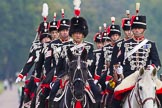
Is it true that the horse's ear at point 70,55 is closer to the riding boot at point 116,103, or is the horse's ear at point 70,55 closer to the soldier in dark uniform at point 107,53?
the riding boot at point 116,103

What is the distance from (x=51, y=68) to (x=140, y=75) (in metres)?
5.82

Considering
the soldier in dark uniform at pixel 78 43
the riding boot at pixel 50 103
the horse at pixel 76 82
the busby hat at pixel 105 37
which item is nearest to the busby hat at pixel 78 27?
the soldier in dark uniform at pixel 78 43

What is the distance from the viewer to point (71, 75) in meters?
23.3

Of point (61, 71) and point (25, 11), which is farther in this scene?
point (25, 11)

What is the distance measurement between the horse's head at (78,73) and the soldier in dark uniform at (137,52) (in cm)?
149


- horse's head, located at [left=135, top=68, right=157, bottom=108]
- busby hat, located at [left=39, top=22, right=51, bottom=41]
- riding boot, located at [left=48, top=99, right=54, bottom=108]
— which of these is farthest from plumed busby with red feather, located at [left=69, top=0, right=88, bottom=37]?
busby hat, located at [left=39, top=22, right=51, bottom=41]

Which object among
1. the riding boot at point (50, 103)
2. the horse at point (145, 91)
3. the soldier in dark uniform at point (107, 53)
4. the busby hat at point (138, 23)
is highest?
the soldier in dark uniform at point (107, 53)

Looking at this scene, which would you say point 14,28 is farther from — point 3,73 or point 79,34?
point 79,34

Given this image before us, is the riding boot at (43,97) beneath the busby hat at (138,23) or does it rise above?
beneath

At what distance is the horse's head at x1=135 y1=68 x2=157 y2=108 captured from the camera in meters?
22.2

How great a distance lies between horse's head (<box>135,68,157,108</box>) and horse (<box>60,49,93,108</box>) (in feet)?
4.00

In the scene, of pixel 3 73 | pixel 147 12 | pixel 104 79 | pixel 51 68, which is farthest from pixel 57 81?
pixel 147 12

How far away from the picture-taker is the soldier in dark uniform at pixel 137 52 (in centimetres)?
2472

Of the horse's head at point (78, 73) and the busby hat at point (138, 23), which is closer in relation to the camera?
the horse's head at point (78, 73)
